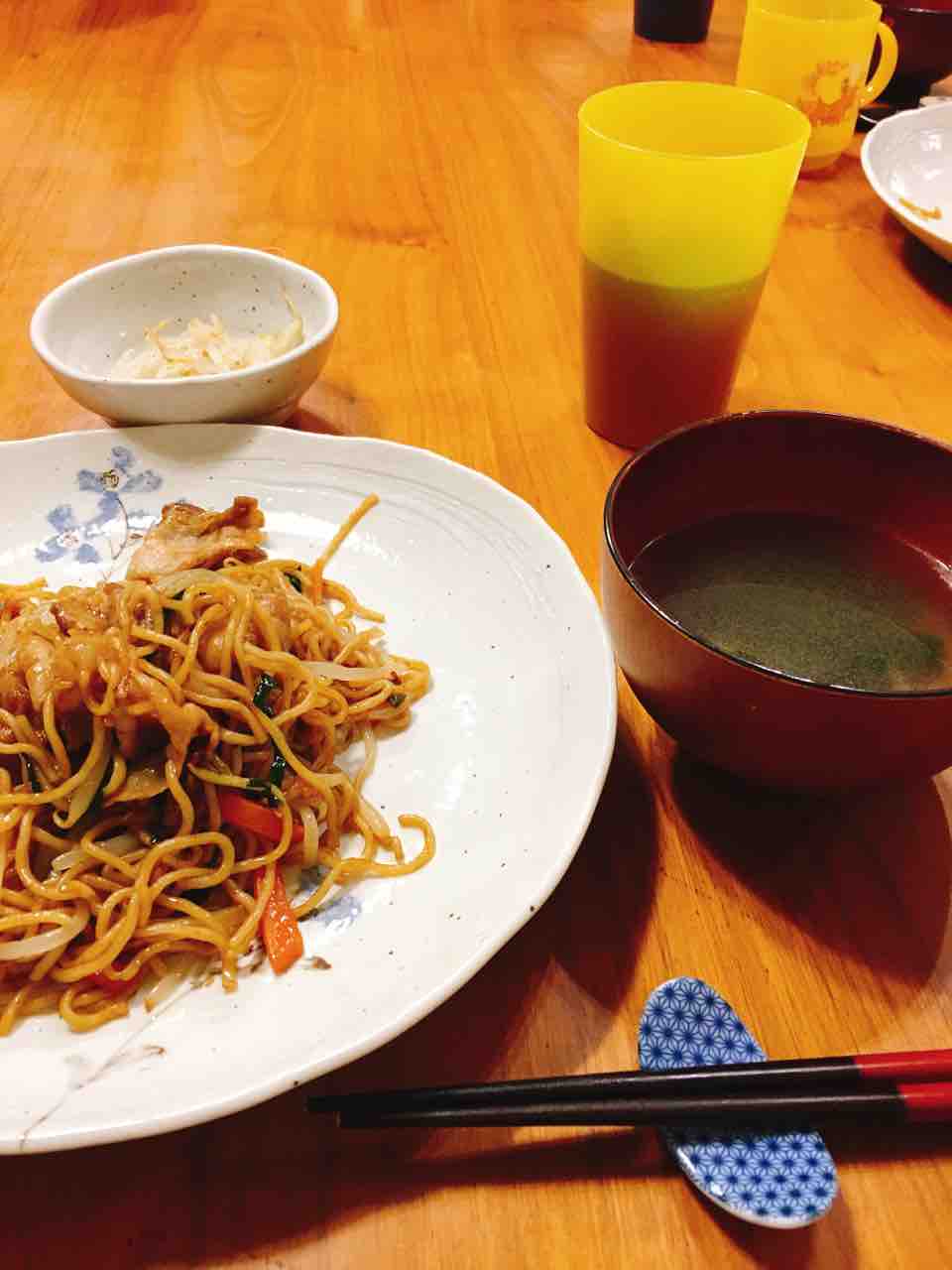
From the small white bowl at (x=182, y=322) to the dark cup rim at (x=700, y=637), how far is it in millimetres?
793

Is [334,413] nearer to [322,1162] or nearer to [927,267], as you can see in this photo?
[322,1162]

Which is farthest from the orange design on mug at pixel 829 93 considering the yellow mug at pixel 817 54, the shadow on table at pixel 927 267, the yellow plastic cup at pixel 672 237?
the yellow plastic cup at pixel 672 237

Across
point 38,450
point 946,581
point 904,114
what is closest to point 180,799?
point 38,450

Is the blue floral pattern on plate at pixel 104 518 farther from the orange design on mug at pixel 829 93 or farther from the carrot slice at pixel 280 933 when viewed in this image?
the orange design on mug at pixel 829 93

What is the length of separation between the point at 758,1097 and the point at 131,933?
70 cm

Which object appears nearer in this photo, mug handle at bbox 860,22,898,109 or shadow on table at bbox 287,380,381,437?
shadow on table at bbox 287,380,381,437

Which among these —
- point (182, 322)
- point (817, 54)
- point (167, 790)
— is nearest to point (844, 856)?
point (167, 790)

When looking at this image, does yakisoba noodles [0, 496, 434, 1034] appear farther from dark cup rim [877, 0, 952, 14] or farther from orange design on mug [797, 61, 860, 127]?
dark cup rim [877, 0, 952, 14]

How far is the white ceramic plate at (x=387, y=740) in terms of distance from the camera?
895 millimetres

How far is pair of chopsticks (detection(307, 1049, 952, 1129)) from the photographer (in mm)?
871

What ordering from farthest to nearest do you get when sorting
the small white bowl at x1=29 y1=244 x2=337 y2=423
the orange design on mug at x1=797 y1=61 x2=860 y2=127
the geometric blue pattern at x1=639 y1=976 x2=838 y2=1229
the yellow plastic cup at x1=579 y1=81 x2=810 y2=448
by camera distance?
the orange design on mug at x1=797 y1=61 x2=860 y2=127 < the small white bowl at x1=29 y1=244 x2=337 y2=423 < the yellow plastic cup at x1=579 y1=81 x2=810 y2=448 < the geometric blue pattern at x1=639 y1=976 x2=838 y2=1229

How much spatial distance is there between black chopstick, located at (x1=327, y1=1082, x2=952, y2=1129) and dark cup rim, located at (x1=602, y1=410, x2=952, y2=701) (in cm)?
36

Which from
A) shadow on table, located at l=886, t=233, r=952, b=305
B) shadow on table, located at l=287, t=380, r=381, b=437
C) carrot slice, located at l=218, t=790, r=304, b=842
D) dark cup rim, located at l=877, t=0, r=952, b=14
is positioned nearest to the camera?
carrot slice, located at l=218, t=790, r=304, b=842

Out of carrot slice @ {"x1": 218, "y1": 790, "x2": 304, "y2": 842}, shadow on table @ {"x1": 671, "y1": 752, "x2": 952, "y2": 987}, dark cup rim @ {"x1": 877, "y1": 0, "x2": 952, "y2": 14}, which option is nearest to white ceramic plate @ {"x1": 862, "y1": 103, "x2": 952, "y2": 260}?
dark cup rim @ {"x1": 877, "y1": 0, "x2": 952, "y2": 14}
